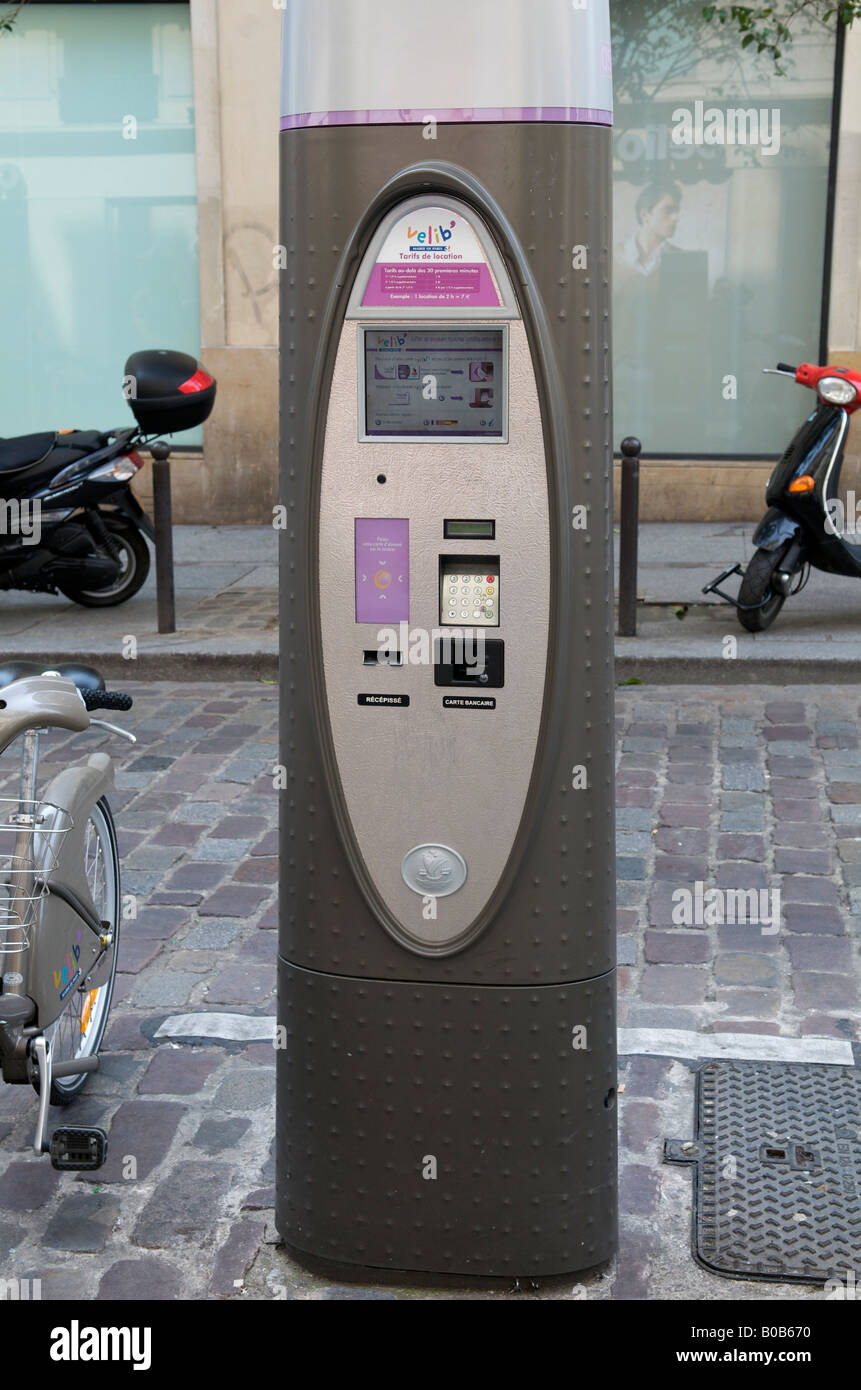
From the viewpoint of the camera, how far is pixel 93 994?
4145mm

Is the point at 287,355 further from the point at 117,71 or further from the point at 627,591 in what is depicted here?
the point at 117,71

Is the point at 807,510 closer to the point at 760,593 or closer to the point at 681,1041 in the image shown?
the point at 760,593

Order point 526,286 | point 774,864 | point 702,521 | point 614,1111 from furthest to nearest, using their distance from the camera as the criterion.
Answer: point 702,521 → point 774,864 → point 614,1111 → point 526,286

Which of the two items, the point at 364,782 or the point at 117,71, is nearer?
the point at 364,782

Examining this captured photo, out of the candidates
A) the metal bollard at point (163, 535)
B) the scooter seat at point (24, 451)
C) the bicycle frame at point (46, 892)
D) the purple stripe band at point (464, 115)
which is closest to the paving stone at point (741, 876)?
the bicycle frame at point (46, 892)

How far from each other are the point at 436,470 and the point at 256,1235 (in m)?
1.66

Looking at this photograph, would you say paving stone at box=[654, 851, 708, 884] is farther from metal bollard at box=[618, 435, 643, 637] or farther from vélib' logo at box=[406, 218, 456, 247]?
vélib' logo at box=[406, 218, 456, 247]

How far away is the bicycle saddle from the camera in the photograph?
11.9 ft

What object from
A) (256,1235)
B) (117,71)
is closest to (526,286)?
(256,1235)

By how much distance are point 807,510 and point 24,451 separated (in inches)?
161

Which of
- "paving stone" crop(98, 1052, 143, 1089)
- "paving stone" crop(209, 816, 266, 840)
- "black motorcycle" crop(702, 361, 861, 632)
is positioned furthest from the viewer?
"black motorcycle" crop(702, 361, 861, 632)

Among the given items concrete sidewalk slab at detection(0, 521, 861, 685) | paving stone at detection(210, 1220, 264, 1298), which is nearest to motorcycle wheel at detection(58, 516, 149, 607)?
concrete sidewalk slab at detection(0, 521, 861, 685)

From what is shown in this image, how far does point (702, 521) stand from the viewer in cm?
1202

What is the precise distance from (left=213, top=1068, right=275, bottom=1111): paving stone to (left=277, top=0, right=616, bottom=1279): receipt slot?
65 centimetres
